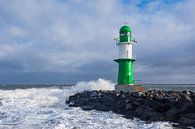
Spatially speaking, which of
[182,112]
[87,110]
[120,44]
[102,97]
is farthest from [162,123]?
[120,44]

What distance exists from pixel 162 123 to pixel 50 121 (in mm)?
3375

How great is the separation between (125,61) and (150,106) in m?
4.15

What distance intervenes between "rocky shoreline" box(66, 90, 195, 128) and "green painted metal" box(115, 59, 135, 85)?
90 centimetres

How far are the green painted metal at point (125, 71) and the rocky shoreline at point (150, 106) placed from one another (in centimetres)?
90

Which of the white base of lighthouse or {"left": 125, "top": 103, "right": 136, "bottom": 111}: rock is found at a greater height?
the white base of lighthouse

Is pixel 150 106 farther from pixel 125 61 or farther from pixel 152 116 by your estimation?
pixel 125 61

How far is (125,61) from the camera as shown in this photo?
15000 millimetres

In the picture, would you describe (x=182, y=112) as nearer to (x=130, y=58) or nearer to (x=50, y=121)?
(x=50, y=121)

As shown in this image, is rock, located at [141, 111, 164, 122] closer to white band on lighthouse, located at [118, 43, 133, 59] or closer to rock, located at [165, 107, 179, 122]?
rock, located at [165, 107, 179, 122]

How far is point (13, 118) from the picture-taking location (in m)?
11.4

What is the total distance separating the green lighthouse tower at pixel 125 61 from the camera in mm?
14977

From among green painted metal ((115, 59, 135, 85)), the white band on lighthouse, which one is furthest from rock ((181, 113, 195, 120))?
the white band on lighthouse

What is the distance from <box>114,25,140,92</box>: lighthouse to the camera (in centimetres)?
1498

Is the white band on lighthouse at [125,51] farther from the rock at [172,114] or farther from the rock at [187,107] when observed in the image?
the rock at [187,107]
